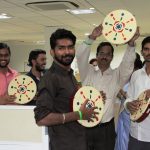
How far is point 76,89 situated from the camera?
6.19ft

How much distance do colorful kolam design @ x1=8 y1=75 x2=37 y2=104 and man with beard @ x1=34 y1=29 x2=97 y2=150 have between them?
1.04m

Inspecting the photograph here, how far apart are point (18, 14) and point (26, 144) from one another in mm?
4477

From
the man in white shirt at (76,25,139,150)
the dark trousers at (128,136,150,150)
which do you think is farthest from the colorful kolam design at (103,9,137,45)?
the dark trousers at (128,136,150,150)

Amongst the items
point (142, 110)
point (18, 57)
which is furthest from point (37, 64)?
point (18, 57)

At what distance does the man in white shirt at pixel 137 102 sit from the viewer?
7.57 ft

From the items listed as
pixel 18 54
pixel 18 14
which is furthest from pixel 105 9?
pixel 18 54

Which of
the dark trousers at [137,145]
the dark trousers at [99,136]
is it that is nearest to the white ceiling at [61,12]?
the dark trousers at [99,136]

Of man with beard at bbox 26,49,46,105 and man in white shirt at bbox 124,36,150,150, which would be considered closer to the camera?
man in white shirt at bbox 124,36,150,150

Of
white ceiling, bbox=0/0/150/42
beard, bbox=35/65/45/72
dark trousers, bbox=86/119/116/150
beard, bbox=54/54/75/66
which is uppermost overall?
white ceiling, bbox=0/0/150/42

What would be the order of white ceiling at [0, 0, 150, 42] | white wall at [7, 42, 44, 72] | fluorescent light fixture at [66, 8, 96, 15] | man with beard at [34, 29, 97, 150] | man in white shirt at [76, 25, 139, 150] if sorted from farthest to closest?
white wall at [7, 42, 44, 72] → fluorescent light fixture at [66, 8, 96, 15] → white ceiling at [0, 0, 150, 42] → man in white shirt at [76, 25, 139, 150] → man with beard at [34, 29, 97, 150]

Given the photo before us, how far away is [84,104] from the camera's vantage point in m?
1.82

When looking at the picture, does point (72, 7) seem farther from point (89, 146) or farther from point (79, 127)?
point (79, 127)

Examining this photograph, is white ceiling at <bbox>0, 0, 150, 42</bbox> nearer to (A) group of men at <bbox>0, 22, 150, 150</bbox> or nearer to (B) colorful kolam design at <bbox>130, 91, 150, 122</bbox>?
(A) group of men at <bbox>0, 22, 150, 150</bbox>

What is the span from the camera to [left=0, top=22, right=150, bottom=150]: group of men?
5.68ft
